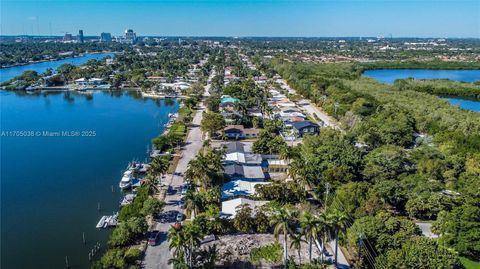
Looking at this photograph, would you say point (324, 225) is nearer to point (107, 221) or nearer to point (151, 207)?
point (151, 207)

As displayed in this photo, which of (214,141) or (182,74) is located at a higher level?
(182,74)

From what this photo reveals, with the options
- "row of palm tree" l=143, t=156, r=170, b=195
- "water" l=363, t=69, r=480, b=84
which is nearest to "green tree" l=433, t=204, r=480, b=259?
"row of palm tree" l=143, t=156, r=170, b=195

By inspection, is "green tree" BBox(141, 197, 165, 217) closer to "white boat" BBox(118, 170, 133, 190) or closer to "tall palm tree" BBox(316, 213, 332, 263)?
"white boat" BBox(118, 170, 133, 190)

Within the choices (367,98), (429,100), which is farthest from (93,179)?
(429,100)

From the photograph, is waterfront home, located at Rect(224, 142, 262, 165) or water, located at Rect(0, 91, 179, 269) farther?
waterfront home, located at Rect(224, 142, 262, 165)

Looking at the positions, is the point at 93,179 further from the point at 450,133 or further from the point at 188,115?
the point at 450,133

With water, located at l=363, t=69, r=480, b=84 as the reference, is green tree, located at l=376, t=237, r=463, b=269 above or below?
below

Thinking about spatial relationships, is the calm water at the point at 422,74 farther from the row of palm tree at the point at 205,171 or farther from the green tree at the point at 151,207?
the green tree at the point at 151,207
